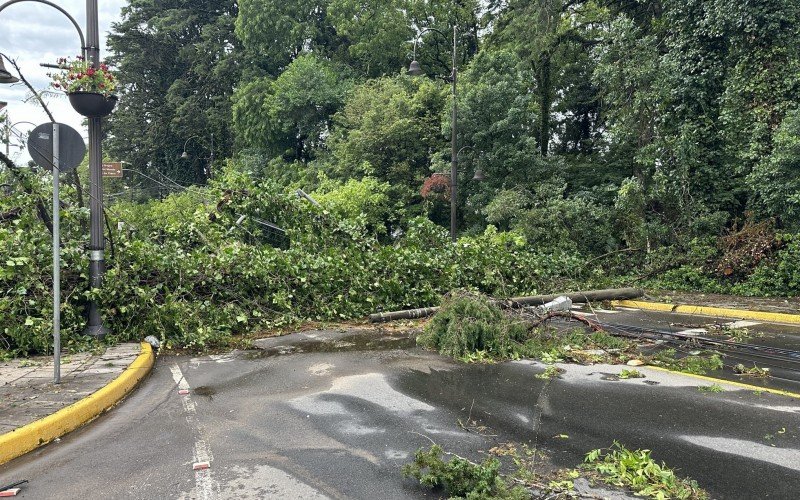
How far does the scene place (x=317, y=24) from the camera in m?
37.4

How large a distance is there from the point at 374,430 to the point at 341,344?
13.4 feet

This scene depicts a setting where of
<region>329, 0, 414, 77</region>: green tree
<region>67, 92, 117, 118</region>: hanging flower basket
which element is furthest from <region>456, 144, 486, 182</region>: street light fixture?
<region>67, 92, 117, 118</region>: hanging flower basket

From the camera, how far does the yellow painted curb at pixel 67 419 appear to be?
4.47m

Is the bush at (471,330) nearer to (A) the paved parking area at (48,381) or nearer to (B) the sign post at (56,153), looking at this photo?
(A) the paved parking area at (48,381)

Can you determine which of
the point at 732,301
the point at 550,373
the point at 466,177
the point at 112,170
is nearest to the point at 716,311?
the point at 732,301

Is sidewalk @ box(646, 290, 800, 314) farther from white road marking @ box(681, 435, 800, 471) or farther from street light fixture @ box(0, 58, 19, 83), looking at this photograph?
street light fixture @ box(0, 58, 19, 83)

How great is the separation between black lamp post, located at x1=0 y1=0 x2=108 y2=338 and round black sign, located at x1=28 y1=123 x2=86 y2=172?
2136 millimetres

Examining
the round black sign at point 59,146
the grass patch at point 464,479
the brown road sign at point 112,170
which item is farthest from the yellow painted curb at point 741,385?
the brown road sign at point 112,170

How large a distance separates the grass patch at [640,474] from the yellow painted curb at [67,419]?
434 centimetres

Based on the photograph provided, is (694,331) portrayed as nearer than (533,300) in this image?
Yes

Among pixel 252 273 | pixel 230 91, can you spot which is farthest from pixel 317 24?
pixel 252 273

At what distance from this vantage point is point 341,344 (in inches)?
352

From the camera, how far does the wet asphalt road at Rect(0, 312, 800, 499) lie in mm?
3896

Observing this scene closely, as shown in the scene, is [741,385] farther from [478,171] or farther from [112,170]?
[112,170]
